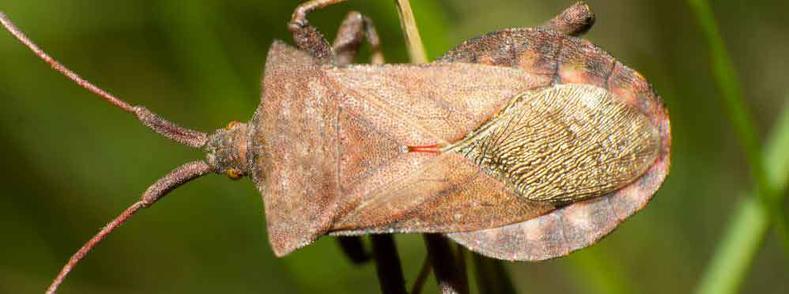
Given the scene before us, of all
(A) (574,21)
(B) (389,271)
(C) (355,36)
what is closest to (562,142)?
(A) (574,21)

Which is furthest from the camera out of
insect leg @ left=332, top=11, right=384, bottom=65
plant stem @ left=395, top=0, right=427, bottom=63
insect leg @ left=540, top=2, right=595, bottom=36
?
insect leg @ left=332, top=11, right=384, bottom=65

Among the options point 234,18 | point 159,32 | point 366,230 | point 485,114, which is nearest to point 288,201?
point 366,230

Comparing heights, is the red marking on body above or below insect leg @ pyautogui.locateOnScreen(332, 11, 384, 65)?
below

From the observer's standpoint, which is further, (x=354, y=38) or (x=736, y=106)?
(x=354, y=38)

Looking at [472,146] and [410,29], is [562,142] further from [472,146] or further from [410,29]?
[410,29]

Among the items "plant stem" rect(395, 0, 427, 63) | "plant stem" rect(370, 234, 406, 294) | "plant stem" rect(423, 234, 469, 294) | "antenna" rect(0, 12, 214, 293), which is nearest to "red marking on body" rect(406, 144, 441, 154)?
"plant stem" rect(395, 0, 427, 63)

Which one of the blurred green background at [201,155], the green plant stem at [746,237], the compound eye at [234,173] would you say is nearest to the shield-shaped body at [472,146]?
the compound eye at [234,173]

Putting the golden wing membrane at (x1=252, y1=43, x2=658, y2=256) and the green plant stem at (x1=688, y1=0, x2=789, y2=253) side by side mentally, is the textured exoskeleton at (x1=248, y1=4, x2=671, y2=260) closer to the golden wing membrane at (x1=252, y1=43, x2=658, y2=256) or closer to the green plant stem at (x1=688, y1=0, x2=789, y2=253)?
the golden wing membrane at (x1=252, y1=43, x2=658, y2=256)
